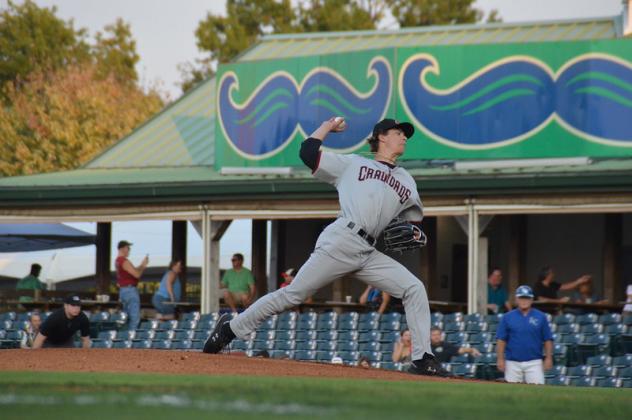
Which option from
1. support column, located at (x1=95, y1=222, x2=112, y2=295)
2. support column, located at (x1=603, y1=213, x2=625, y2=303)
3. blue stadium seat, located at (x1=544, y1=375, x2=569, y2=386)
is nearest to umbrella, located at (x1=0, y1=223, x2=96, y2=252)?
support column, located at (x1=95, y1=222, x2=112, y2=295)

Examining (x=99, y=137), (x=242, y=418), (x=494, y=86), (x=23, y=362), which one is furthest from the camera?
(x=99, y=137)

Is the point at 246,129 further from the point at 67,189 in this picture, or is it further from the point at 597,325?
the point at 597,325

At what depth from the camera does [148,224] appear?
36219mm

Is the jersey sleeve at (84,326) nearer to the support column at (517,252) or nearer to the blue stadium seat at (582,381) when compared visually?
the blue stadium seat at (582,381)

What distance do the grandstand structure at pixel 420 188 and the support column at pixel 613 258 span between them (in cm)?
2

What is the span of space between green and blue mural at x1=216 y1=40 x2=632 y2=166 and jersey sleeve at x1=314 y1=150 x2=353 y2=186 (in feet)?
33.9

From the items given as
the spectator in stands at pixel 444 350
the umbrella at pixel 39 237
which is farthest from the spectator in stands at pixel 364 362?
the umbrella at pixel 39 237

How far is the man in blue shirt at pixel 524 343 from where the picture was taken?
14039 mm

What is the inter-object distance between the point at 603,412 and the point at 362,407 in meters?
1.42

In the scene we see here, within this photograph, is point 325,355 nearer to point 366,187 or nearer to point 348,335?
point 348,335

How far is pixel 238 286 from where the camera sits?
22.2 meters

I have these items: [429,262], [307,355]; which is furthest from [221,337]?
[429,262]

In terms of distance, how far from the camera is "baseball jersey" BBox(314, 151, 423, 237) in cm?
1012

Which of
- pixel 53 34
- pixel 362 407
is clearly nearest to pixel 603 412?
pixel 362 407
